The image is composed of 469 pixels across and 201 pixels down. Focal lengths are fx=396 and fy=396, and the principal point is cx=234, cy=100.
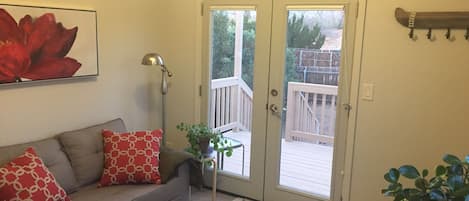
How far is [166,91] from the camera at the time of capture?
143 inches

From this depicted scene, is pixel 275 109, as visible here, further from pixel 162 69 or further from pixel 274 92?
pixel 162 69

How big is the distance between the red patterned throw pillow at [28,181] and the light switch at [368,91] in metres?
2.18

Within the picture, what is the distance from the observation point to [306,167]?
3.31 meters

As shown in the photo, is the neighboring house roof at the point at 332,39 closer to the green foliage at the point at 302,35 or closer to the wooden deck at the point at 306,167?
the green foliage at the point at 302,35

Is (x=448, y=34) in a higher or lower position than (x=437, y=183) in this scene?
higher

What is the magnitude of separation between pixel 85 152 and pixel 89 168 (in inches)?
4.7

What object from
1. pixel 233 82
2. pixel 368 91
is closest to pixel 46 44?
pixel 233 82

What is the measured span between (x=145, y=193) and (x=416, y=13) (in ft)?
7.24

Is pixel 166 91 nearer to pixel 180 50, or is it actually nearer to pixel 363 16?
pixel 180 50

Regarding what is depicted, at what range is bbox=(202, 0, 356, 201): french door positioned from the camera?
306 centimetres

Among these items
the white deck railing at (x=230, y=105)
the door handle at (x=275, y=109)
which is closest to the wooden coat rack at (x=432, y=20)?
the door handle at (x=275, y=109)

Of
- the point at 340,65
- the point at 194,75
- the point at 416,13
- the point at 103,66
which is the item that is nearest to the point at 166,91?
the point at 194,75

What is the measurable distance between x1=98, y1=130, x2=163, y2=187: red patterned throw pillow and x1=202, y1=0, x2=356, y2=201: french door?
31.5 inches

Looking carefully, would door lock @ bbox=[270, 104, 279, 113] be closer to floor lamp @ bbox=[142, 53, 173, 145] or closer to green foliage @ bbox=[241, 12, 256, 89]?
green foliage @ bbox=[241, 12, 256, 89]
